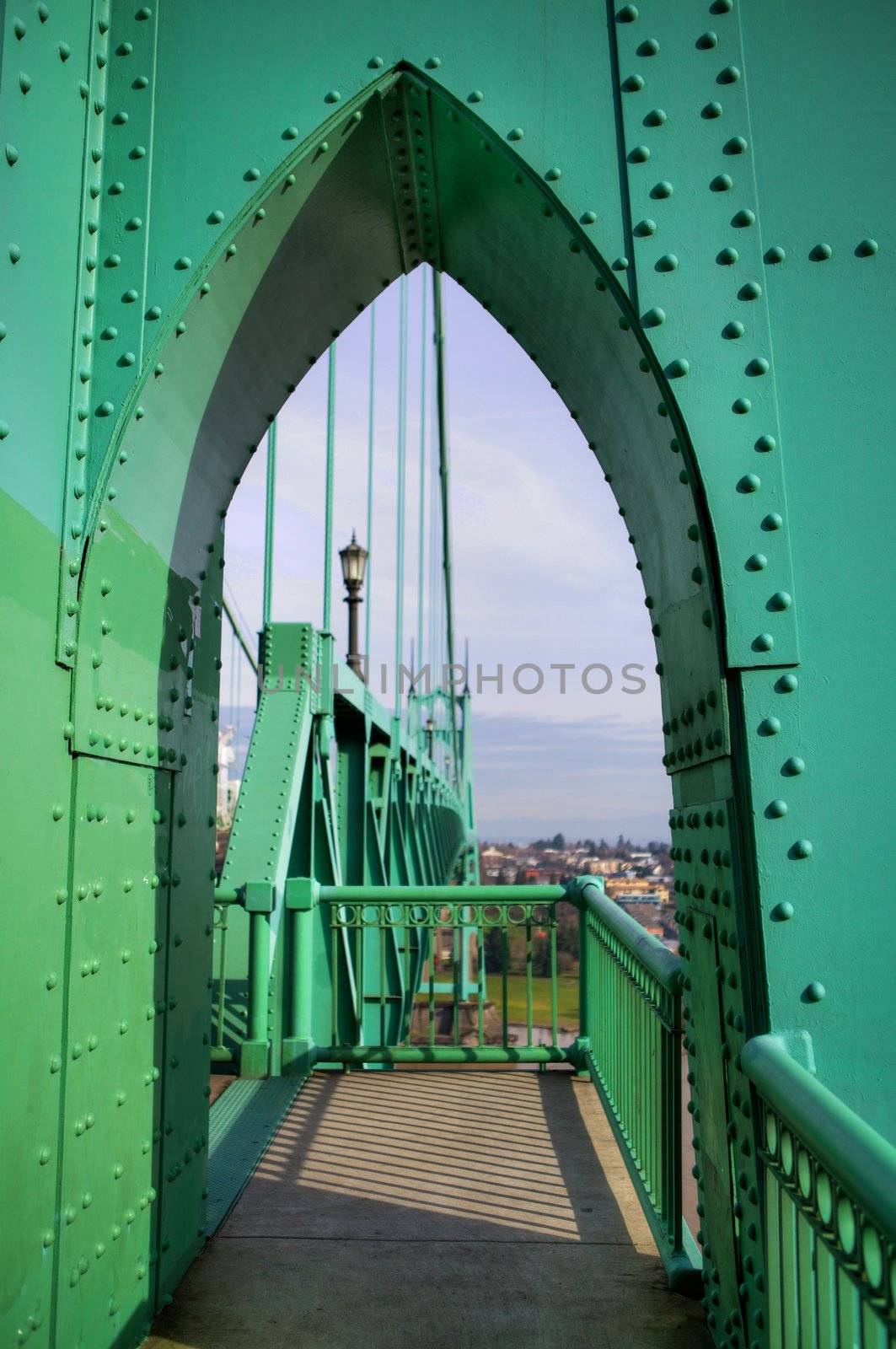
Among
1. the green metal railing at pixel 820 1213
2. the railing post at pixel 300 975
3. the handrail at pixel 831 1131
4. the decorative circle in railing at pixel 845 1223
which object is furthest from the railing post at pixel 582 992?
the decorative circle in railing at pixel 845 1223

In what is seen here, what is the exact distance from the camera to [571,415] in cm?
308

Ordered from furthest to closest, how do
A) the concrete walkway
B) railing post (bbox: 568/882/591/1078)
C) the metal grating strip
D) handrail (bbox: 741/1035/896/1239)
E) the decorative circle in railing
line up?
railing post (bbox: 568/882/591/1078), the metal grating strip, the concrete walkway, the decorative circle in railing, handrail (bbox: 741/1035/896/1239)

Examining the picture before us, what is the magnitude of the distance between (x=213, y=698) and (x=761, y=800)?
185cm

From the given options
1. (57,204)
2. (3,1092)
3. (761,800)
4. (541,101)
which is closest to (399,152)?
(541,101)

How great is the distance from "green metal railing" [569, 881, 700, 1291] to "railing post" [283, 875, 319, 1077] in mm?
1537

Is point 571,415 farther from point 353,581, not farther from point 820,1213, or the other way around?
point 353,581

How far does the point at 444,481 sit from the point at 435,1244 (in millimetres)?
31583

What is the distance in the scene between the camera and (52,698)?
2.23 metres

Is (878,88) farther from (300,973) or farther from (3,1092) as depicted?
(300,973)

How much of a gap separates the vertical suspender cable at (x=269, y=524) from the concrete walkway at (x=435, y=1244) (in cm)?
433

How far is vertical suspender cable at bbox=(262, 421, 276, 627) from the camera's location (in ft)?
27.9

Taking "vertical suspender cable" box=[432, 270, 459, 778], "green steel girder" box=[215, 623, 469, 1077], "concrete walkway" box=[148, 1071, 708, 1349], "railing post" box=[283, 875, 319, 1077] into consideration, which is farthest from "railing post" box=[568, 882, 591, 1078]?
"vertical suspender cable" box=[432, 270, 459, 778]

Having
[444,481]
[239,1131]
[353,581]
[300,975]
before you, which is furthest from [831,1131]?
[444,481]

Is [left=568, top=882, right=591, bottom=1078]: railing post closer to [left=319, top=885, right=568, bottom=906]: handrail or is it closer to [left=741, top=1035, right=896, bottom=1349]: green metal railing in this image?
[left=319, top=885, right=568, bottom=906]: handrail
